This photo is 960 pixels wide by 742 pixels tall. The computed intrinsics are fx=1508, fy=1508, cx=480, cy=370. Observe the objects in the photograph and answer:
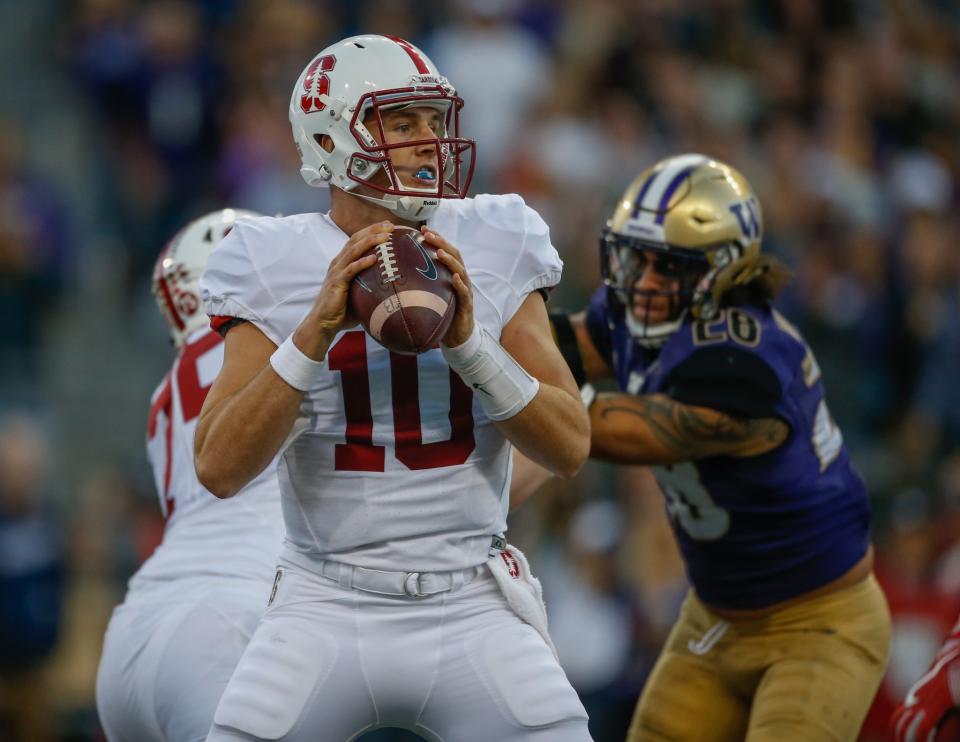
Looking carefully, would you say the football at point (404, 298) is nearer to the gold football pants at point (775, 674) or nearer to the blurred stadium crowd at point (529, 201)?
the gold football pants at point (775, 674)

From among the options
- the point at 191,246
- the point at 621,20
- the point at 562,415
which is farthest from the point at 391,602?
the point at 621,20

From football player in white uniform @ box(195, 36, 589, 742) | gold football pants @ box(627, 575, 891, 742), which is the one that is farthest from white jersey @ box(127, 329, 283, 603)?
gold football pants @ box(627, 575, 891, 742)

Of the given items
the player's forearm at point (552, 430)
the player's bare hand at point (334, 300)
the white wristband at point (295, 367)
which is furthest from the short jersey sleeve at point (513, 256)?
the white wristband at point (295, 367)

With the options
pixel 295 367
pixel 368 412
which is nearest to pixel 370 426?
pixel 368 412

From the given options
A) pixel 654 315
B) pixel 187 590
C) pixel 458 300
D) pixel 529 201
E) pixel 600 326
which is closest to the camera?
pixel 458 300

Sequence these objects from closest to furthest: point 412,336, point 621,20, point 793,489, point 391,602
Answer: point 412,336 → point 391,602 → point 793,489 → point 621,20

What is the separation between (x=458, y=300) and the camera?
3.08 m

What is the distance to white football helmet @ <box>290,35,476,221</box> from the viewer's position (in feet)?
10.9

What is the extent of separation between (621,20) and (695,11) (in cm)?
66

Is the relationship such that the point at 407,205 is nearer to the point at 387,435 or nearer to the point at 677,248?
the point at 387,435

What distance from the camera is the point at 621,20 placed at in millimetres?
9508

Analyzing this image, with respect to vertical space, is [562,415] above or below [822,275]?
above

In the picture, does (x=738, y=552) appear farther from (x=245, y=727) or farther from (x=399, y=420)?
(x=245, y=727)

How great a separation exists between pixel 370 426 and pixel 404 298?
1.33 ft
